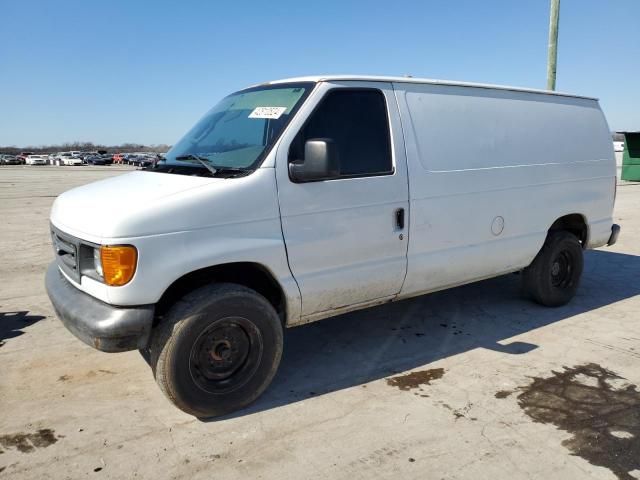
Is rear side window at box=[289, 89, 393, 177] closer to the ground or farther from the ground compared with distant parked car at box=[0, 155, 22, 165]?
farther from the ground

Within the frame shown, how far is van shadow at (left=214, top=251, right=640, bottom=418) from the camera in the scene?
3.83 m

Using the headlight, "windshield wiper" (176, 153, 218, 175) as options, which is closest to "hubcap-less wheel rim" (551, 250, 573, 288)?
"windshield wiper" (176, 153, 218, 175)

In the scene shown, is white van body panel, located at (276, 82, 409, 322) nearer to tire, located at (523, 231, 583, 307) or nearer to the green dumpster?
tire, located at (523, 231, 583, 307)

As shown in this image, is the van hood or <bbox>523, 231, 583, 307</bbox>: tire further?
<bbox>523, 231, 583, 307</bbox>: tire

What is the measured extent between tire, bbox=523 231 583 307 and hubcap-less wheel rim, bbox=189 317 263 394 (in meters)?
3.22

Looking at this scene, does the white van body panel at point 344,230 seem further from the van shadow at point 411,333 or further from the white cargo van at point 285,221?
the van shadow at point 411,333

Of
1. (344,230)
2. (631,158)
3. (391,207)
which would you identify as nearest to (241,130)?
(344,230)

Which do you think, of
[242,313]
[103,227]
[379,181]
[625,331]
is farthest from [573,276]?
[103,227]

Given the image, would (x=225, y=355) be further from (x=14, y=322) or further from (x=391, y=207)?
Answer: (x=14, y=322)

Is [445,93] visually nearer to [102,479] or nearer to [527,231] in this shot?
[527,231]

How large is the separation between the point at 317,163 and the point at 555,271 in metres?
3.43

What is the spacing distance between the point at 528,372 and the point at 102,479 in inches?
119

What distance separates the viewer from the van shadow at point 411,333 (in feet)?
12.6

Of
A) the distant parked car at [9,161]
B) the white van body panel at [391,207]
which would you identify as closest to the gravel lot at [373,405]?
the white van body panel at [391,207]
